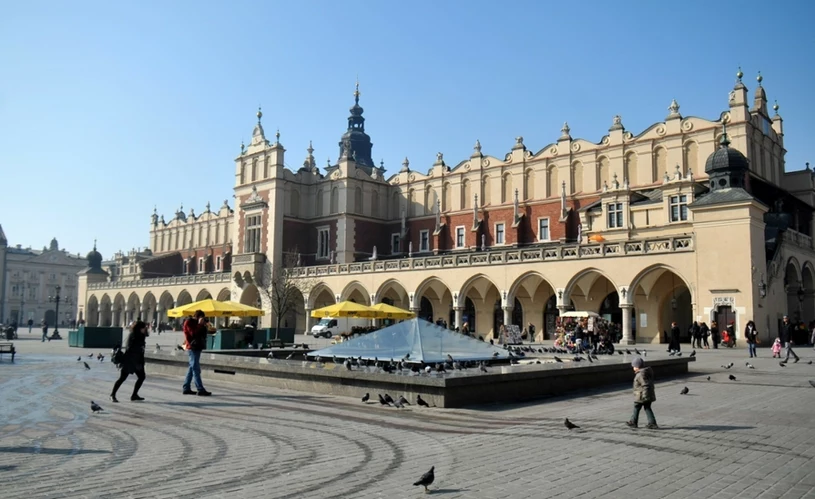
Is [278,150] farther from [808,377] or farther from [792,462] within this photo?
[792,462]

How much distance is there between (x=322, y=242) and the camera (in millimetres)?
57406

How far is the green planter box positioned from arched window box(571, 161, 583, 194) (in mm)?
30621

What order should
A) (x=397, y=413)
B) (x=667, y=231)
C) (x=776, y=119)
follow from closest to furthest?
(x=397, y=413) < (x=667, y=231) < (x=776, y=119)

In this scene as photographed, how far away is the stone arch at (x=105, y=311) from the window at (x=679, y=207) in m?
63.7

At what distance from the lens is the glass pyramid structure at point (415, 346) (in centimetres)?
1625

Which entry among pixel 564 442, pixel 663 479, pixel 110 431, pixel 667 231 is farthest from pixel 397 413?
pixel 667 231

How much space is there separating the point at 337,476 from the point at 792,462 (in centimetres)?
515

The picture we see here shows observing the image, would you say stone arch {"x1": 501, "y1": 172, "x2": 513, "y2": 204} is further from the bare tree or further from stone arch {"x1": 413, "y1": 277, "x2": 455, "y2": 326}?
the bare tree

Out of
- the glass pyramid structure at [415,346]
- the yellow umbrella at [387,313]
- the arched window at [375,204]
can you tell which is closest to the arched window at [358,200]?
the arched window at [375,204]

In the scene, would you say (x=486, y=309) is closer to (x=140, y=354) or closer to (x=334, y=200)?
(x=334, y=200)

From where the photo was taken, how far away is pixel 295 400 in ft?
41.6

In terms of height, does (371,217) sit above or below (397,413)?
above

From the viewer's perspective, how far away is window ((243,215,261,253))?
5719cm

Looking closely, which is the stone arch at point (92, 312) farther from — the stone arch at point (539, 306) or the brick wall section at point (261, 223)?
the stone arch at point (539, 306)
